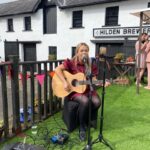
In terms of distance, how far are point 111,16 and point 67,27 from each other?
3.58 m

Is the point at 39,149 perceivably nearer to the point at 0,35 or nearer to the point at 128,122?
the point at 128,122

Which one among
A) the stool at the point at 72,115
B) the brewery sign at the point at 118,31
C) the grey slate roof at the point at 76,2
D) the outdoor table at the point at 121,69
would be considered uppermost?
the grey slate roof at the point at 76,2

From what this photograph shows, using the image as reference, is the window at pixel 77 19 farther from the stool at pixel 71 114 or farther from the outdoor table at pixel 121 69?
the stool at pixel 71 114

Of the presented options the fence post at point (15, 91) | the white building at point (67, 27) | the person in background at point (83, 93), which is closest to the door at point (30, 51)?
the white building at point (67, 27)

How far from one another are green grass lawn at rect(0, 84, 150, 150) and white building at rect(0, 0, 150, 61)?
671cm

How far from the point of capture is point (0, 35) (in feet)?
68.5

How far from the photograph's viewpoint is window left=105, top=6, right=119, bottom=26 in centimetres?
1289

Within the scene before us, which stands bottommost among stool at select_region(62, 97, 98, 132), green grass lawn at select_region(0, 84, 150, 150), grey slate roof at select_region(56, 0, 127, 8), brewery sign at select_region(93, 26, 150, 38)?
green grass lawn at select_region(0, 84, 150, 150)

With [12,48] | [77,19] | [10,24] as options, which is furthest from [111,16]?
[10,24]

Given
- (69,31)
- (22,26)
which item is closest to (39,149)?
(69,31)

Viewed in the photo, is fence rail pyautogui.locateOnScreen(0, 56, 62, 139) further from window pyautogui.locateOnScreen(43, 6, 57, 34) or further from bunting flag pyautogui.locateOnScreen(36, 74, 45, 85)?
window pyautogui.locateOnScreen(43, 6, 57, 34)

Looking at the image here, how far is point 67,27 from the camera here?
50.5 feet

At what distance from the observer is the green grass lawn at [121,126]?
326cm

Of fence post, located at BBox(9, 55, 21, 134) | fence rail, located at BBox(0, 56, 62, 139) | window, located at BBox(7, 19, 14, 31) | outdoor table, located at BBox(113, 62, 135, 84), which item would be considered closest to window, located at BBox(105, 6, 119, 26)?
outdoor table, located at BBox(113, 62, 135, 84)
